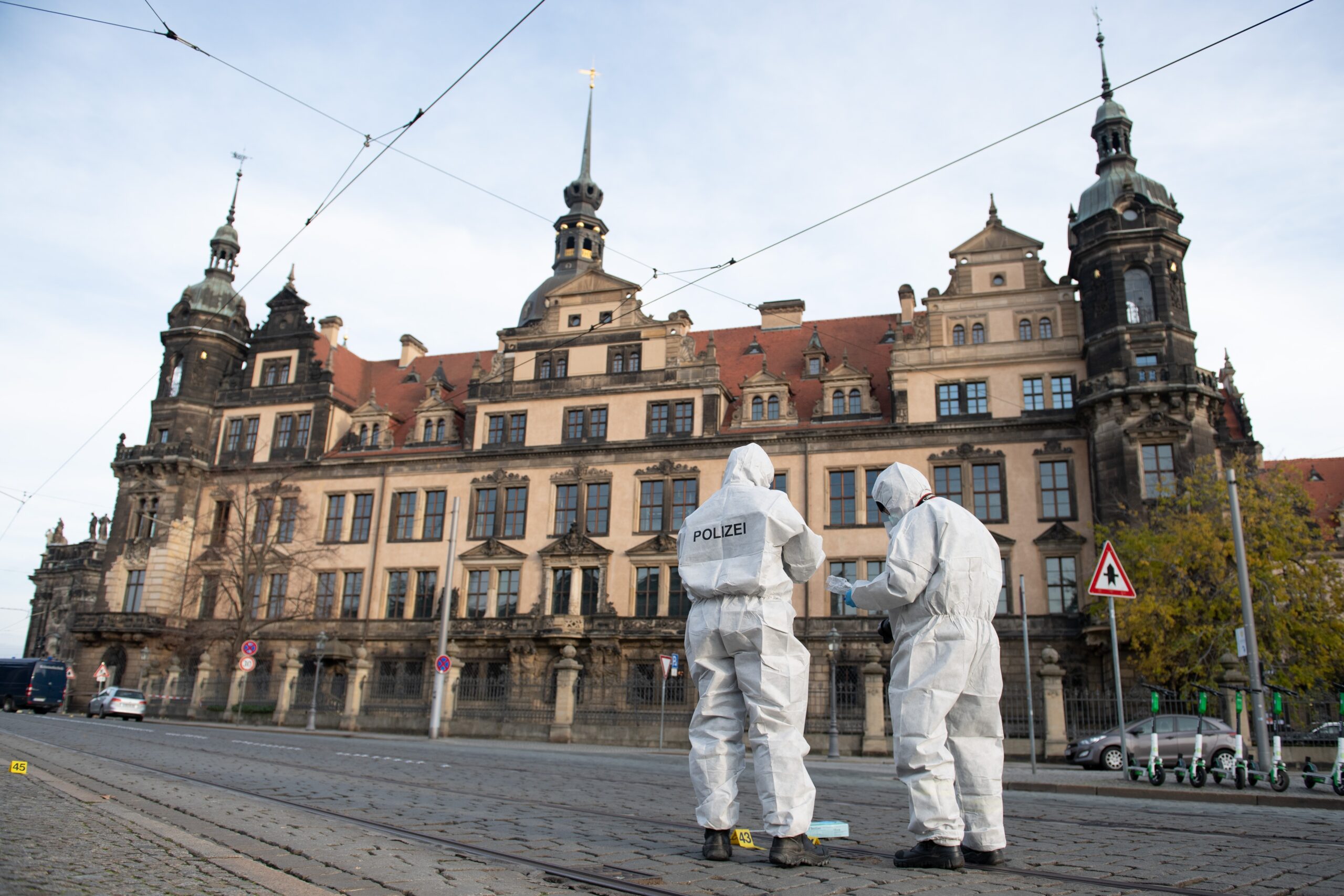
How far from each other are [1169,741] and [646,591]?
1994 cm

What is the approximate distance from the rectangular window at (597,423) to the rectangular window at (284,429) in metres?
14.6

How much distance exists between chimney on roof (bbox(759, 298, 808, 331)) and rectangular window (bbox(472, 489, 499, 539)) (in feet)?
47.6

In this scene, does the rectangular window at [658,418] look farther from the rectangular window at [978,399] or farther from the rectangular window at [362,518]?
the rectangular window at [362,518]

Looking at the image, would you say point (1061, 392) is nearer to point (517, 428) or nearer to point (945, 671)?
point (517, 428)

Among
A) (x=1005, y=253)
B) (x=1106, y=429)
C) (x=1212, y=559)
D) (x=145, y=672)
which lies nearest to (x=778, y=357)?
(x=1005, y=253)

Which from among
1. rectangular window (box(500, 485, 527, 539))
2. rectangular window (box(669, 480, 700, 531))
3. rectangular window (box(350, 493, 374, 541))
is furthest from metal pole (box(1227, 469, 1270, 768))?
rectangular window (box(350, 493, 374, 541))

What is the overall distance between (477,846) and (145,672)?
40288 mm

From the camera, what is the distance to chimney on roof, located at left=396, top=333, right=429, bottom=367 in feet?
163

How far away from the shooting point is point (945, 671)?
559 cm

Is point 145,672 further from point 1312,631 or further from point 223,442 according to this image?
point 1312,631

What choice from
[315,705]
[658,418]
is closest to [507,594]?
[315,705]

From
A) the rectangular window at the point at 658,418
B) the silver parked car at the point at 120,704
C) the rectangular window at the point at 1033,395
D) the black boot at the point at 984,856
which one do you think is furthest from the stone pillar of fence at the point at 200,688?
the black boot at the point at 984,856

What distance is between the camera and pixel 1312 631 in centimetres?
2448

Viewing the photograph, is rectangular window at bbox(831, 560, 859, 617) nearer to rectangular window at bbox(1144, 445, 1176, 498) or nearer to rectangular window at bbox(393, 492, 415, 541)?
rectangular window at bbox(1144, 445, 1176, 498)
